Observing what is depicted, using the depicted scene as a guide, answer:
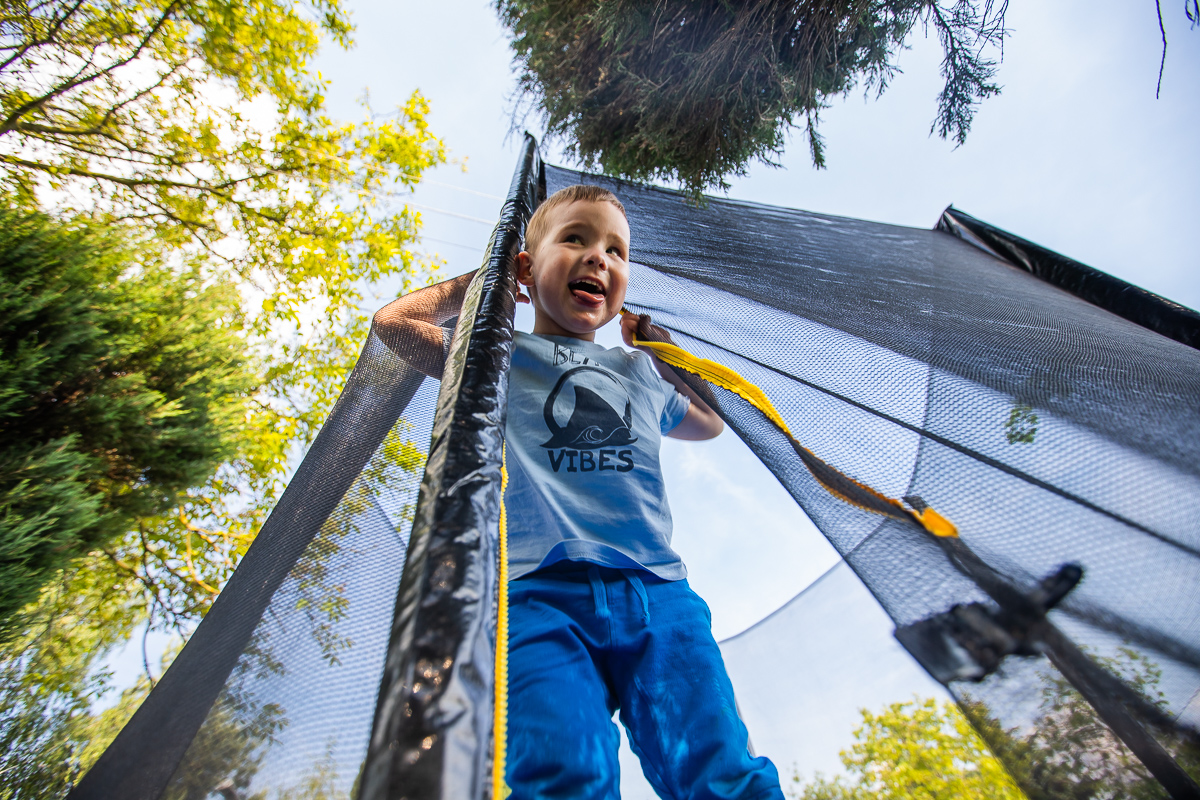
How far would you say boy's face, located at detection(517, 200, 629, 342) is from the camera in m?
1.09

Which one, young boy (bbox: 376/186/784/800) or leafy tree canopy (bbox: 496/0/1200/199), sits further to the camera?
leafy tree canopy (bbox: 496/0/1200/199)

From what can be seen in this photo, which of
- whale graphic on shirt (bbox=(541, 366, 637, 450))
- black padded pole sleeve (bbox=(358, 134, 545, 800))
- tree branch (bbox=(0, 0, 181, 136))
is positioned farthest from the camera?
tree branch (bbox=(0, 0, 181, 136))

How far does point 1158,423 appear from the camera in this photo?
53 cm

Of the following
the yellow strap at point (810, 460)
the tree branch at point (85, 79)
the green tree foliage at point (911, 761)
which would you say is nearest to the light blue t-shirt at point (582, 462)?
the yellow strap at point (810, 460)

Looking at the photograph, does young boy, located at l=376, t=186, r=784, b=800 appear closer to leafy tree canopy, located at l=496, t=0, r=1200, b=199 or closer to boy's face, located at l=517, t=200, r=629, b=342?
boy's face, located at l=517, t=200, r=629, b=342

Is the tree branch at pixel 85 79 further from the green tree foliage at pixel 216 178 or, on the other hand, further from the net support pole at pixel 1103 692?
the net support pole at pixel 1103 692

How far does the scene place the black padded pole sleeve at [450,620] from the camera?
1.02ft

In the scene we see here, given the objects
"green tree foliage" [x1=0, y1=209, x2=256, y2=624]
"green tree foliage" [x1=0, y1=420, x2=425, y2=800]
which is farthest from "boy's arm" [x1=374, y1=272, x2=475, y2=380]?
"green tree foliage" [x1=0, y1=209, x2=256, y2=624]

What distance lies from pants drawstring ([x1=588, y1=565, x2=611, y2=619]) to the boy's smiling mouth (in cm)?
57

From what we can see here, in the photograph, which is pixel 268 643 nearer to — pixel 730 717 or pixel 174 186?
pixel 730 717

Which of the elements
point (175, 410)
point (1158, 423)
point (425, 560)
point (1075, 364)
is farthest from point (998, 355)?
point (175, 410)

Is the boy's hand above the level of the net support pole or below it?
above

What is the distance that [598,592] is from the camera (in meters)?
0.75

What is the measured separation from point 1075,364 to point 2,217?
11.3ft
